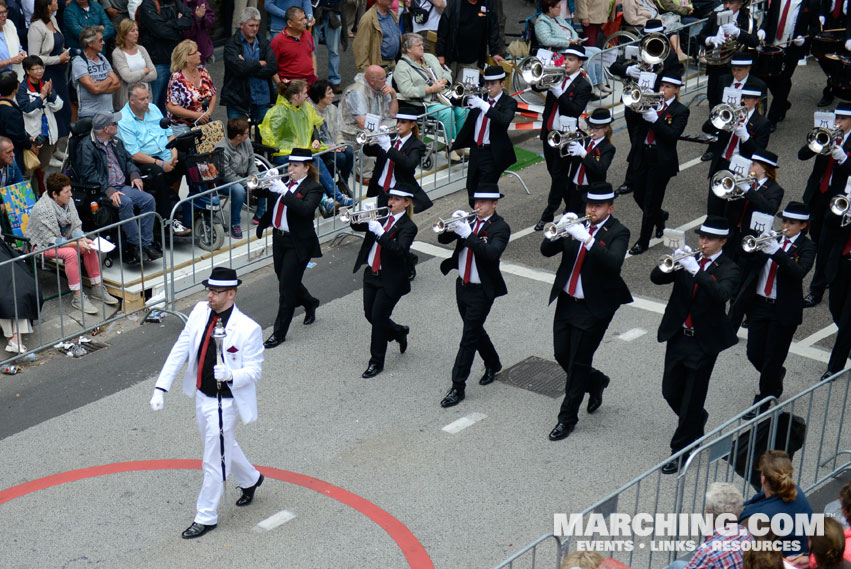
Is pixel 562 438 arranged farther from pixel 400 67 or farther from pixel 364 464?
pixel 400 67

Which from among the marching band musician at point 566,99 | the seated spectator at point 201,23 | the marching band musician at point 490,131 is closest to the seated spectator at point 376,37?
the seated spectator at point 201,23

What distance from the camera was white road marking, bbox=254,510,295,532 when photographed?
8.45m

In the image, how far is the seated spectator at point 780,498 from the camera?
6.91 m

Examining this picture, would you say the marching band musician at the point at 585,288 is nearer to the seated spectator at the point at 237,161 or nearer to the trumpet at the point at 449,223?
the trumpet at the point at 449,223

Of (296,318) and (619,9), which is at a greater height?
(619,9)

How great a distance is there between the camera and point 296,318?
11.9 metres

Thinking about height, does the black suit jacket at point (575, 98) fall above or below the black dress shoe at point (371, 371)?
above

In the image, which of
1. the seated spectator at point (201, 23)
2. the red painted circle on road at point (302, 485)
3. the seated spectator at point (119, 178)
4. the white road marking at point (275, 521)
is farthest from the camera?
the seated spectator at point (201, 23)

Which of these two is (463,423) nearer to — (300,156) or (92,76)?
(300,156)

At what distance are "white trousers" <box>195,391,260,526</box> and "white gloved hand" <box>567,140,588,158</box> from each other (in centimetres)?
551

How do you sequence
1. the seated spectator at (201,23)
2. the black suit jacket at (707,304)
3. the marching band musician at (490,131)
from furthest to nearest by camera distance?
the seated spectator at (201,23)
the marching band musician at (490,131)
the black suit jacket at (707,304)

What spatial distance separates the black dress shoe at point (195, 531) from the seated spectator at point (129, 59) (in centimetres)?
684

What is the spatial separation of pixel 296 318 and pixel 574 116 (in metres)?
4.04

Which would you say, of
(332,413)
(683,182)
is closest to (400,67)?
(683,182)
